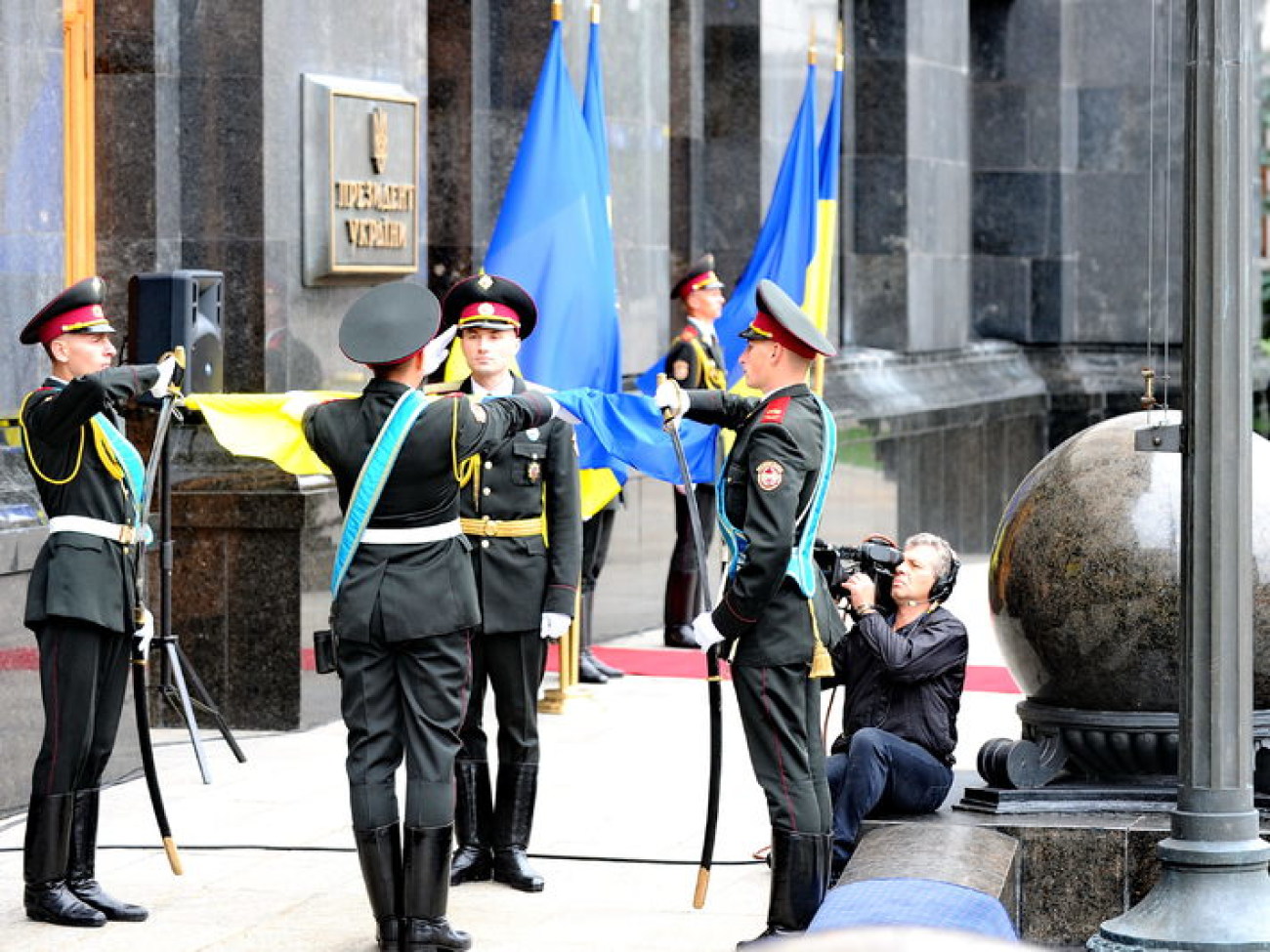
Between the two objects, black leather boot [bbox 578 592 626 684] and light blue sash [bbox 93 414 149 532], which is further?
black leather boot [bbox 578 592 626 684]

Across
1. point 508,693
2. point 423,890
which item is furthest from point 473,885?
point 423,890

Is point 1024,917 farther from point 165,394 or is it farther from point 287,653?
point 287,653

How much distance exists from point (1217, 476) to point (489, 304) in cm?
246

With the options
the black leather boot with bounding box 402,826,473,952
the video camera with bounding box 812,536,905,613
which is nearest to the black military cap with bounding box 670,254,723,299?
the video camera with bounding box 812,536,905,613

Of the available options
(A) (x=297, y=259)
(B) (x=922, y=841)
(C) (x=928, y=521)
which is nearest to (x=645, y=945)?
(B) (x=922, y=841)

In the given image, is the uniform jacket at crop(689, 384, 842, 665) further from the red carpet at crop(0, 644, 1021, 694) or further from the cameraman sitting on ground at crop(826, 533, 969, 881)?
the red carpet at crop(0, 644, 1021, 694)

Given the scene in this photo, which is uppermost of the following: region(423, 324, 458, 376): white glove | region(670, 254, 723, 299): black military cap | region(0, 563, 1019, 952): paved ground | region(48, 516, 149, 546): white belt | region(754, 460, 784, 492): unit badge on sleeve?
region(670, 254, 723, 299): black military cap

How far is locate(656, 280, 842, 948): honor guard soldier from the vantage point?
6.71m

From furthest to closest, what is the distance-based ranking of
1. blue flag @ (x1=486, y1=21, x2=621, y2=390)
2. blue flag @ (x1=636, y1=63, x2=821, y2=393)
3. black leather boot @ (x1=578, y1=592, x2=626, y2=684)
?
blue flag @ (x1=636, y1=63, x2=821, y2=393) → black leather boot @ (x1=578, y1=592, x2=626, y2=684) → blue flag @ (x1=486, y1=21, x2=621, y2=390)

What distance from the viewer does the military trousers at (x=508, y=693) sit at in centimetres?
765

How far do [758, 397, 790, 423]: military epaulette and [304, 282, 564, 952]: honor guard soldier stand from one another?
721mm

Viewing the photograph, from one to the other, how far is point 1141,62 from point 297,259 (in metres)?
11.9

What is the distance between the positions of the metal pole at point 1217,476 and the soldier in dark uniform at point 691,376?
21.2 feet

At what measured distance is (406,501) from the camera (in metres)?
6.70
